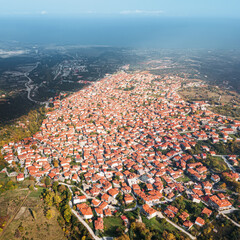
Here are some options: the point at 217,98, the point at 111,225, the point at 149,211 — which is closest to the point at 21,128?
the point at 111,225

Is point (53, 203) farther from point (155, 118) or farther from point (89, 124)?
point (155, 118)

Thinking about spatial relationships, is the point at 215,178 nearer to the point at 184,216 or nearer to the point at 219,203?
the point at 219,203

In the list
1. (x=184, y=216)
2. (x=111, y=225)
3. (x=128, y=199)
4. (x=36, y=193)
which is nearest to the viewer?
(x=111, y=225)

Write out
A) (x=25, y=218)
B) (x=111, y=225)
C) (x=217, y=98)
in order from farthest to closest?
(x=217, y=98) < (x=25, y=218) < (x=111, y=225)

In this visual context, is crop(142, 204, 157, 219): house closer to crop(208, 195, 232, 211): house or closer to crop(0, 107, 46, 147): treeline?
crop(208, 195, 232, 211): house

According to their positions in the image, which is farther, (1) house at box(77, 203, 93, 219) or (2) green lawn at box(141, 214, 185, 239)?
(1) house at box(77, 203, 93, 219)

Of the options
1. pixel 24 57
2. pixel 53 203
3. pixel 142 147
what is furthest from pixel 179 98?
pixel 24 57

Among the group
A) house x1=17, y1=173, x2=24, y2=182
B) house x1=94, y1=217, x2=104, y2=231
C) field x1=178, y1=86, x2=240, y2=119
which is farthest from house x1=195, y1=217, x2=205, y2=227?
field x1=178, y1=86, x2=240, y2=119
